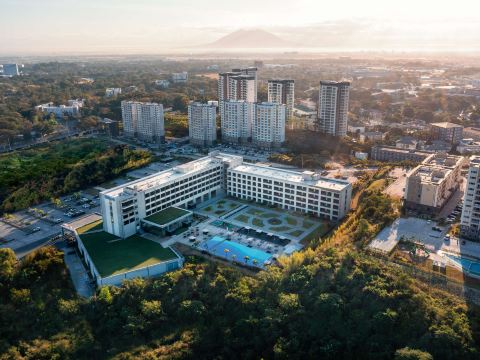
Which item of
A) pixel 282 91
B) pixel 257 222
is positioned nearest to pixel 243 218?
pixel 257 222

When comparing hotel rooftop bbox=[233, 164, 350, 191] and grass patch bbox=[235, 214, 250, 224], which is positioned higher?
hotel rooftop bbox=[233, 164, 350, 191]

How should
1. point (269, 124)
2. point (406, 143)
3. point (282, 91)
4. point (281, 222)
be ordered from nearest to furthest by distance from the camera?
1. point (281, 222)
2. point (406, 143)
3. point (269, 124)
4. point (282, 91)

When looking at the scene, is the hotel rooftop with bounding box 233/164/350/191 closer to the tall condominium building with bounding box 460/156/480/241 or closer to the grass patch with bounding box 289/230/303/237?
the grass patch with bounding box 289/230/303/237

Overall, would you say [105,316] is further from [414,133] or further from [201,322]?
[414,133]

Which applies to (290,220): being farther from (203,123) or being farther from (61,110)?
(61,110)

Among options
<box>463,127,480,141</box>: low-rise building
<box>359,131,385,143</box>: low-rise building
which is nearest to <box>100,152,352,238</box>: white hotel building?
<box>359,131,385,143</box>: low-rise building

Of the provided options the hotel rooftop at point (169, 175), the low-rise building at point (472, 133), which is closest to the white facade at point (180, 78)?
the low-rise building at point (472, 133)
